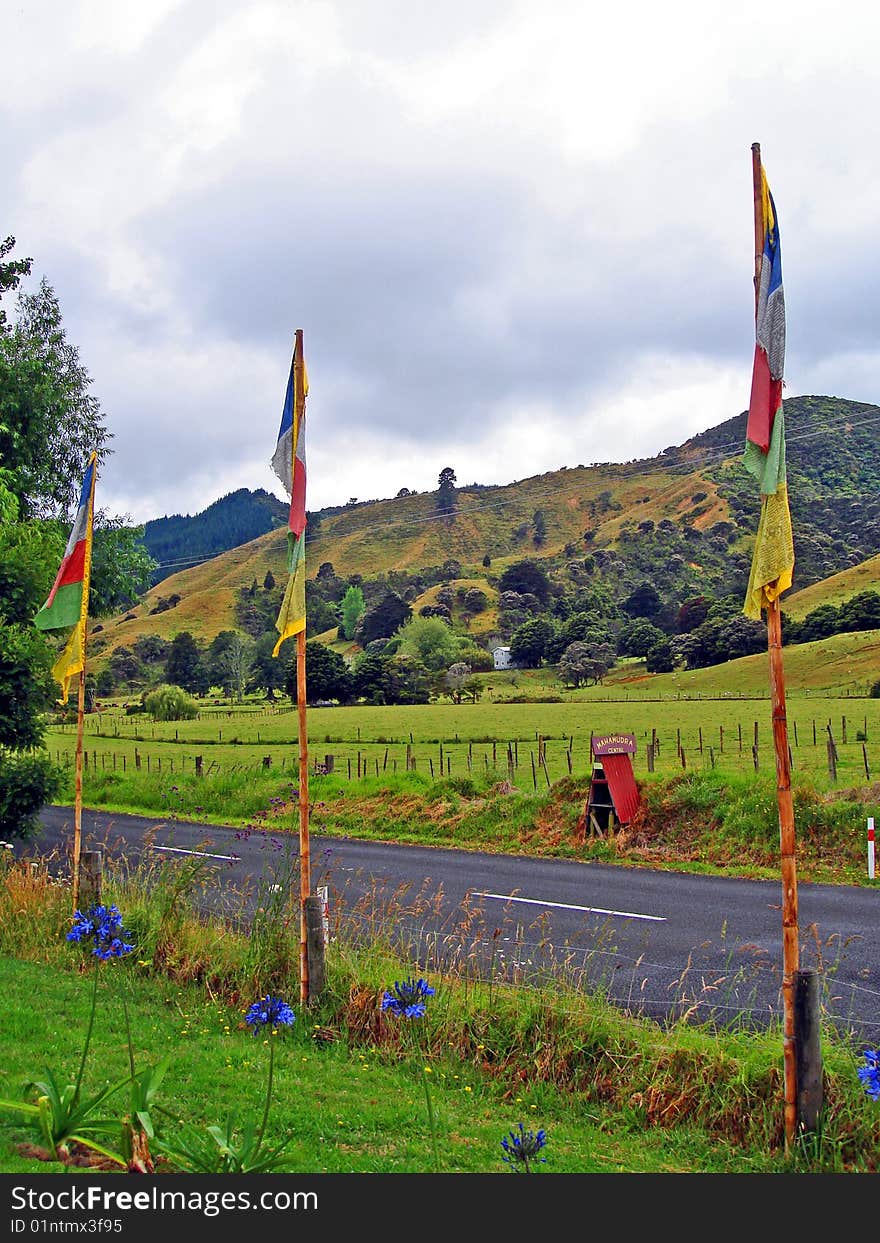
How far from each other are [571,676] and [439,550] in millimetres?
96185

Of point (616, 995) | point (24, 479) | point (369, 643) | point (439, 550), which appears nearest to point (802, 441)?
point (439, 550)

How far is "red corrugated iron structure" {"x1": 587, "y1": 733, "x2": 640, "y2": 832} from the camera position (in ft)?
61.7

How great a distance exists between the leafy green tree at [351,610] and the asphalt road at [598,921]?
372 ft

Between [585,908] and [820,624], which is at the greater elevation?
[820,624]

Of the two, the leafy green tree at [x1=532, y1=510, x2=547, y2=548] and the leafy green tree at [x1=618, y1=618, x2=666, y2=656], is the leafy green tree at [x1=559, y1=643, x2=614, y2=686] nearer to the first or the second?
the leafy green tree at [x1=618, y1=618, x2=666, y2=656]

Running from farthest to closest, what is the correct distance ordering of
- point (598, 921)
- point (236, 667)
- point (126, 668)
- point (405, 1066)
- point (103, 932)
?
point (126, 668) → point (236, 667) → point (598, 921) → point (405, 1066) → point (103, 932)

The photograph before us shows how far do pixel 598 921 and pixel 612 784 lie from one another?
20.8 ft

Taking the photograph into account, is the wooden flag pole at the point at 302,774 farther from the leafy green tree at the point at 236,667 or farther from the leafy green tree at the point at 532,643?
the leafy green tree at the point at 532,643

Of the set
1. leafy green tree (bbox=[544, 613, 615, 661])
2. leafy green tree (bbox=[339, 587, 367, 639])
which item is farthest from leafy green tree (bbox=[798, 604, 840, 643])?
leafy green tree (bbox=[339, 587, 367, 639])

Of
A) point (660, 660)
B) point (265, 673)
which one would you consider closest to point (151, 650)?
point (265, 673)

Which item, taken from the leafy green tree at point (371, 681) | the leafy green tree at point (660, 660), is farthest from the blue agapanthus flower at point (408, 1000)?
Result: the leafy green tree at point (660, 660)

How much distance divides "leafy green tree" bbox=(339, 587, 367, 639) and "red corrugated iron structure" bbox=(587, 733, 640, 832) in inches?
4465

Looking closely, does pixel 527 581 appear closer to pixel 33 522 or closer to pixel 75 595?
pixel 33 522

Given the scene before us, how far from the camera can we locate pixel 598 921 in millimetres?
12758
